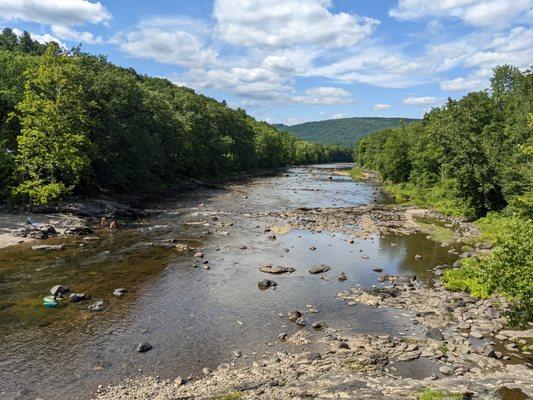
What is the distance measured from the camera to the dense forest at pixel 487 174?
18036mm

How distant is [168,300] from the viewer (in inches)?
1013

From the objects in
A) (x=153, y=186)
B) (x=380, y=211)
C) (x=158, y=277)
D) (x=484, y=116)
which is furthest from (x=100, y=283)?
(x=484, y=116)

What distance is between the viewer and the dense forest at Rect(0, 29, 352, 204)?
45.1 m

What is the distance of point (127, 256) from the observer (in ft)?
112

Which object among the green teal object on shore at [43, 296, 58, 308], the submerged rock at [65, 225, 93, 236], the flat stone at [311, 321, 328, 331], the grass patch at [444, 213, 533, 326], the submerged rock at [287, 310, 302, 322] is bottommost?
the flat stone at [311, 321, 328, 331]

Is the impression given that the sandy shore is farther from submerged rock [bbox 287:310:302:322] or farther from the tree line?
the tree line

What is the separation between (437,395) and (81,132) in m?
49.4

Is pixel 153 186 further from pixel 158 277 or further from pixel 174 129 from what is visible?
pixel 158 277

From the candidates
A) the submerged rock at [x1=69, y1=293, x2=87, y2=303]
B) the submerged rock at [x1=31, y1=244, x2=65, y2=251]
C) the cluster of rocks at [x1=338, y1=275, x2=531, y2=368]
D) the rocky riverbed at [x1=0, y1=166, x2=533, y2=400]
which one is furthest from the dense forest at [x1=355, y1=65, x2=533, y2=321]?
the submerged rock at [x1=31, y1=244, x2=65, y2=251]

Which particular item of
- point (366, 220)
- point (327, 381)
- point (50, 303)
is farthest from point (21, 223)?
point (366, 220)

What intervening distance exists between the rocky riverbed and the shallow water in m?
0.10

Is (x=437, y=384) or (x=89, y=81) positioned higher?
(x=89, y=81)

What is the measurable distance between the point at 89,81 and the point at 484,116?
208ft

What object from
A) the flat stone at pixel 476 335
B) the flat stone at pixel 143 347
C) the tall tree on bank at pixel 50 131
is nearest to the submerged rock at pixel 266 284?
the flat stone at pixel 143 347
